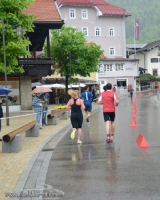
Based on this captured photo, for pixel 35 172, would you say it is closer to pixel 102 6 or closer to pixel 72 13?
pixel 72 13

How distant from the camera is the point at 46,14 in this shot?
37.5m

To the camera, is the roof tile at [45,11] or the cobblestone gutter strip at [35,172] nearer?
the cobblestone gutter strip at [35,172]

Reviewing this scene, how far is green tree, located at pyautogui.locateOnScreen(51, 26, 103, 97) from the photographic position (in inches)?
1957

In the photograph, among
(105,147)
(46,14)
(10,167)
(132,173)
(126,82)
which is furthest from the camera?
(126,82)

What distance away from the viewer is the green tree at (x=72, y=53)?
163 ft

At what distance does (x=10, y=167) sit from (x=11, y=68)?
754 inches

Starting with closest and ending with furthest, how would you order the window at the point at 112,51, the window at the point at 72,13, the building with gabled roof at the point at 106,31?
the building with gabled roof at the point at 106,31, the window at the point at 72,13, the window at the point at 112,51

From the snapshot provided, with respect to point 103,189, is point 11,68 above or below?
above

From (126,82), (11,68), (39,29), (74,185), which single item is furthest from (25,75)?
(126,82)

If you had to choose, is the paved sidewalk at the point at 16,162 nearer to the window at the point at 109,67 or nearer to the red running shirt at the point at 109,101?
the red running shirt at the point at 109,101

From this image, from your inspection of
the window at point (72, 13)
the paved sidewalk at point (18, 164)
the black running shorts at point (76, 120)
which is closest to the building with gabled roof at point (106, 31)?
the window at point (72, 13)

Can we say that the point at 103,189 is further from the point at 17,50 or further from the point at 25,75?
the point at 25,75

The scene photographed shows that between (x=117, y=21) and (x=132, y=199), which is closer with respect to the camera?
(x=132, y=199)

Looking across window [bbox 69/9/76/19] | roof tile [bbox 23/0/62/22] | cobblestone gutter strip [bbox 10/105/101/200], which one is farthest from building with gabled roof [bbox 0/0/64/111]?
window [bbox 69/9/76/19]
